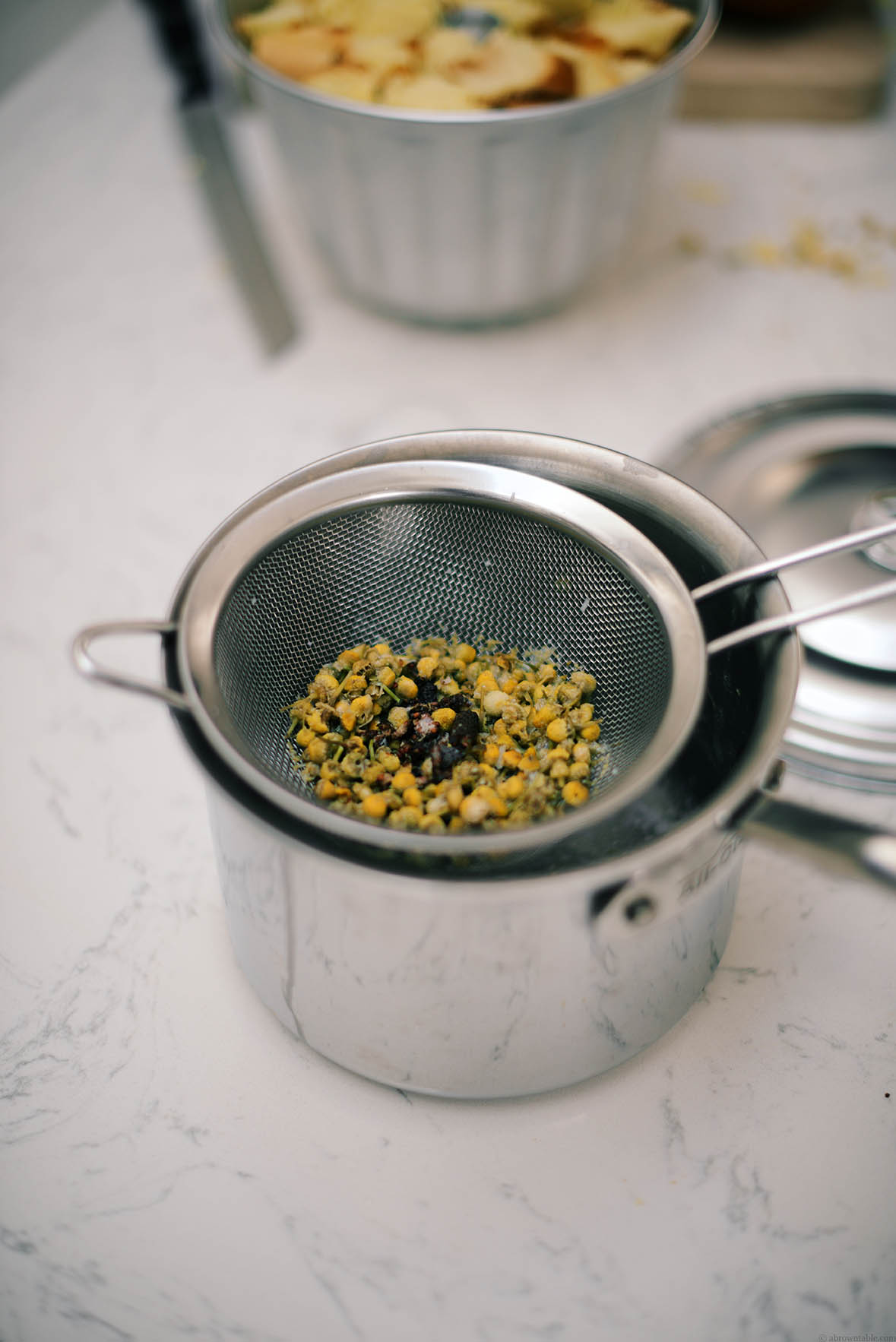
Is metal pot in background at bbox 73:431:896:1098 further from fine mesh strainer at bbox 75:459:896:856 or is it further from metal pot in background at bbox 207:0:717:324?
metal pot in background at bbox 207:0:717:324

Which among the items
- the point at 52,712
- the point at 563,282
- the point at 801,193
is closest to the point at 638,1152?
the point at 52,712

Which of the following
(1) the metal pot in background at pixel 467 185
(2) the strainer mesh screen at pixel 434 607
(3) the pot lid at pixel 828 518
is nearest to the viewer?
(2) the strainer mesh screen at pixel 434 607

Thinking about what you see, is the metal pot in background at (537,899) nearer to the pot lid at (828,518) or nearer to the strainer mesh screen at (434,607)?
the strainer mesh screen at (434,607)

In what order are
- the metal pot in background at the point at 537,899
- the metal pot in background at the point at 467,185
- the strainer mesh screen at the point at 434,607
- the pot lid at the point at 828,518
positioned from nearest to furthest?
1. the metal pot in background at the point at 537,899
2. the strainer mesh screen at the point at 434,607
3. the pot lid at the point at 828,518
4. the metal pot in background at the point at 467,185

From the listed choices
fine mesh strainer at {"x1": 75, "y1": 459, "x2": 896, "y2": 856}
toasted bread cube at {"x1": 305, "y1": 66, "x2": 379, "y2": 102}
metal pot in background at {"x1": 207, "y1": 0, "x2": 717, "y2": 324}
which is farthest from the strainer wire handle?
toasted bread cube at {"x1": 305, "y1": 66, "x2": 379, "y2": 102}

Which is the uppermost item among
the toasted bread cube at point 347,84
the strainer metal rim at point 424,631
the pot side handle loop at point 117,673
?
the toasted bread cube at point 347,84

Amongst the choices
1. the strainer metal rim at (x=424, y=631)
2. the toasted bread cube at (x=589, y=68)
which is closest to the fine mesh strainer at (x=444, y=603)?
the strainer metal rim at (x=424, y=631)
